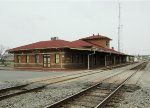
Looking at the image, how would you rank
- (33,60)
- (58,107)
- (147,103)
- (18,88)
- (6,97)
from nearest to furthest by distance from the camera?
(58,107)
(147,103)
(6,97)
(18,88)
(33,60)

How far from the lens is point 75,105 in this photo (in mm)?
8070

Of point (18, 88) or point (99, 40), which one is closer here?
point (18, 88)

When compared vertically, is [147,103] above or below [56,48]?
below

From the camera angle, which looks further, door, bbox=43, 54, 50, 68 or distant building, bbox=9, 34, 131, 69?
door, bbox=43, 54, 50, 68

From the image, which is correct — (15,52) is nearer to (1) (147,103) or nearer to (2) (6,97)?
(2) (6,97)

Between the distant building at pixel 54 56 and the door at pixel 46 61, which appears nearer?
the distant building at pixel 54 56

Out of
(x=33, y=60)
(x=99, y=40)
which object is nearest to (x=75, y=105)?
(x=33, y=60)

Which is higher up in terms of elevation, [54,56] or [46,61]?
[54,56]

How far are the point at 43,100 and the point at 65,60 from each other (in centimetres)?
2366

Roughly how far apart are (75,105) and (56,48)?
24.9 metres

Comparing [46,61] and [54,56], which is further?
[46,61]

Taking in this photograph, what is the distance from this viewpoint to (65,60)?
32.8 metres

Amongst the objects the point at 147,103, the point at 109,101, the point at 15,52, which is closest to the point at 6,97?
the point at 109,101

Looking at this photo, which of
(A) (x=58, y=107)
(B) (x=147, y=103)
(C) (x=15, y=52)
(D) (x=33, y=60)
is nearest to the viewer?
(A) (x=58, y=107)
